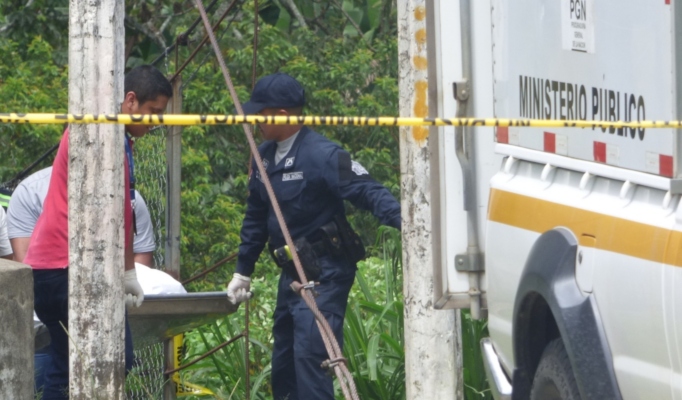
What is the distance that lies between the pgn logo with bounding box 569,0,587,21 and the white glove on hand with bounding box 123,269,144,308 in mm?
2573

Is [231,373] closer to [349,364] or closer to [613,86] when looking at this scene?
[349,364]

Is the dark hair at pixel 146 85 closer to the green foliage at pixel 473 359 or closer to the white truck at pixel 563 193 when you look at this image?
the white truck at pixel 563 193

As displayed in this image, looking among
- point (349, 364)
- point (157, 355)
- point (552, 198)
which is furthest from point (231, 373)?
point (552, 198)

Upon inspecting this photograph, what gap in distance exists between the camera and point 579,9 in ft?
10.2

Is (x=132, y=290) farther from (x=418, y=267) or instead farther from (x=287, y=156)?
(x=418, y=267)

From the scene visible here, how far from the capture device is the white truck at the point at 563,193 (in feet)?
8.84

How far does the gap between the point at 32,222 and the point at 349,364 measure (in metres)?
1.74

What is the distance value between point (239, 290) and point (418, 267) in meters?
1.28

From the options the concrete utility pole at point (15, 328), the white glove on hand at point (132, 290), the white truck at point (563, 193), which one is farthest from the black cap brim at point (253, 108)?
the white truck at point (563, 193)

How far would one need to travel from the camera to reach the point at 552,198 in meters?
3.27

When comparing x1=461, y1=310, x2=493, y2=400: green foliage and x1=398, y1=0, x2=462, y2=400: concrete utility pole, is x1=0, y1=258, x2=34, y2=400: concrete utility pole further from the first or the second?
x1=461, y1=310, x2=493, y2=400: green foliage

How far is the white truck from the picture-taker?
269cm

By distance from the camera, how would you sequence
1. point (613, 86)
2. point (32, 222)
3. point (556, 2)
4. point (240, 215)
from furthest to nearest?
point (240, 215), point (32, 222), point (556, 2), point (613, 86)

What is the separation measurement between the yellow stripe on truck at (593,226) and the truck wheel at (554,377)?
336 millimetres
